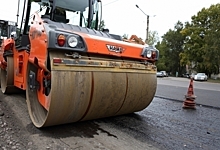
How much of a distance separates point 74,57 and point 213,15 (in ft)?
147

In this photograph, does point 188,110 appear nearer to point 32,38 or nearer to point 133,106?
point 133,106

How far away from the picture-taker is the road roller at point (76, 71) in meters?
2.99

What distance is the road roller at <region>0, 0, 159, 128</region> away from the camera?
299cm

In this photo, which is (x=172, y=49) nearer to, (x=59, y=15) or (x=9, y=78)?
(x=9, y=78)

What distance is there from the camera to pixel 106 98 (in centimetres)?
344

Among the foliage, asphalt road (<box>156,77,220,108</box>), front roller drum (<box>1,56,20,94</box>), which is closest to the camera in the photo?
front roller drum (<box>1,56,20,94</box>)

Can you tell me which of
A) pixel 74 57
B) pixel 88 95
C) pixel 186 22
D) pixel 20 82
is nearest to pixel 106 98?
pixel 88 95

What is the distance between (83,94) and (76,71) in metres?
0.35

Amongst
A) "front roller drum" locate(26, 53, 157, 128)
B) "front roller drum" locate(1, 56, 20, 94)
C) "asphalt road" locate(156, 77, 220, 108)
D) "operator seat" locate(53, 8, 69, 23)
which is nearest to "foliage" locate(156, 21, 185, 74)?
"asphalt road" locate(156, 77, 220, 108)

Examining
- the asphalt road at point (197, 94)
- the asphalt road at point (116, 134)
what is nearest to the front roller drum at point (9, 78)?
the asphalt road at point (116, 134)

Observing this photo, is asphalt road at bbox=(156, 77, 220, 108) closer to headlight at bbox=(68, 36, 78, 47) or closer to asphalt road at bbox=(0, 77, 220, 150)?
asphalt road at bbox=(0, 77, 220, 150)

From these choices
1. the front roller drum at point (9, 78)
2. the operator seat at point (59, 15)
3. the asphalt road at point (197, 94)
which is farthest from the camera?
the asphalt road at point (197, 94)

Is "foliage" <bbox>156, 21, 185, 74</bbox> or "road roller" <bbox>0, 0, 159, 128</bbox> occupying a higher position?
"foliage" <bbox>156, 21, 185, 74</bbox>

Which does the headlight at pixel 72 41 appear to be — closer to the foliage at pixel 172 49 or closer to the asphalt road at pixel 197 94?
the asphalt road at pixel 197 94
